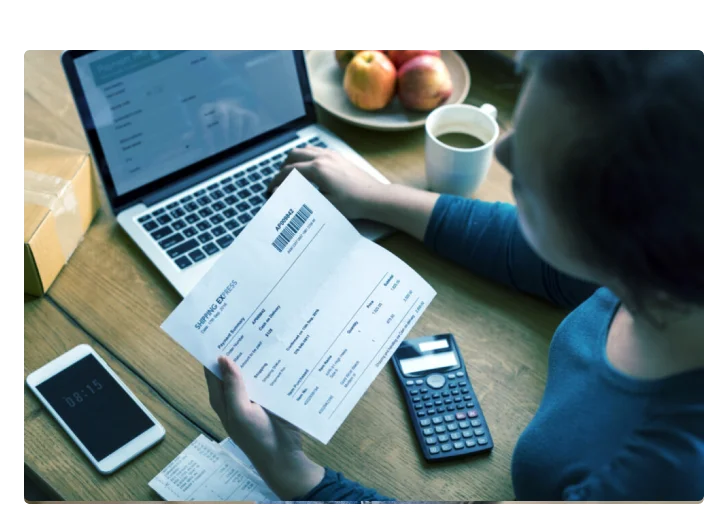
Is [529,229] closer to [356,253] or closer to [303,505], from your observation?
[356,253]

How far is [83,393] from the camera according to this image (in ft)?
2.67

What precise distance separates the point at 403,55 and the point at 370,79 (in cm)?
7

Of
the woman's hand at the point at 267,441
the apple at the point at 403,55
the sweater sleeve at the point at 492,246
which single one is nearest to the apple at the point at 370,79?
the apple at the point at 403,55

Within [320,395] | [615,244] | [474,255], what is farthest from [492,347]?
[615,244]

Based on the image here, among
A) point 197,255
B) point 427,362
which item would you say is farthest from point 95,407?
point 427,362

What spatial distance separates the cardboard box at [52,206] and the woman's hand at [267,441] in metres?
0.30

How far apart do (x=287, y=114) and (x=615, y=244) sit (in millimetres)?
647

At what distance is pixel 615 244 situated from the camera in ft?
1.72

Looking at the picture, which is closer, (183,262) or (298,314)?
(298,314)

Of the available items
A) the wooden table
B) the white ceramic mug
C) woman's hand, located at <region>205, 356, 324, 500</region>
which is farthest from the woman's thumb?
the white ceramic mug

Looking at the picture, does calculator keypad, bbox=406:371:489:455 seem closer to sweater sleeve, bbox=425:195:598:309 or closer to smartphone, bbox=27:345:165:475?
sweater sleeve, bbox=425:195:598:309

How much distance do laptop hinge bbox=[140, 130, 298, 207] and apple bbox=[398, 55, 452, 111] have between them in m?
0.18

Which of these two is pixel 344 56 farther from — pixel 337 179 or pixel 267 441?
pixel 267 441

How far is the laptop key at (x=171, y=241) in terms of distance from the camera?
95cm
